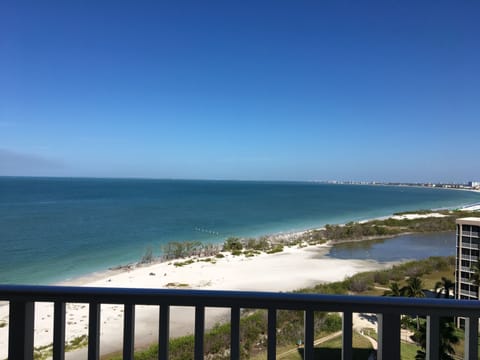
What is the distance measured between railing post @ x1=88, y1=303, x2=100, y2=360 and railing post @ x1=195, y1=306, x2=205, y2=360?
0.36 metres

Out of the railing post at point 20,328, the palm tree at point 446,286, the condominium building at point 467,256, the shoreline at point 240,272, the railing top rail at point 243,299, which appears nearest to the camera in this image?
the railing top rail at point 243,299

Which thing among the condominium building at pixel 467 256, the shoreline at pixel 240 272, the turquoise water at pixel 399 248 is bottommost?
the turquoise water at pixel 399 248

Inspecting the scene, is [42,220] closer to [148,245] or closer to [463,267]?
[148,245]

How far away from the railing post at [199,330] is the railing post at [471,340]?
88cm

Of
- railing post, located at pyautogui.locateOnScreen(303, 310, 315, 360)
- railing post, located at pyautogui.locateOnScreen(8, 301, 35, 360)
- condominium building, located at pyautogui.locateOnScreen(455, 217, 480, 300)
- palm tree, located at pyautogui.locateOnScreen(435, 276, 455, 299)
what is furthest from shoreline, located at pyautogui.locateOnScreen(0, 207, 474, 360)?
railing post, located at pyautogui.locateOnScreen(303, 310, 315, 360)

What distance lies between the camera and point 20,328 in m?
1.11

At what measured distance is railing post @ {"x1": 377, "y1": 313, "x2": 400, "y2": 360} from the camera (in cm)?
102

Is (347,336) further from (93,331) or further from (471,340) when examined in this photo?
(93,331)

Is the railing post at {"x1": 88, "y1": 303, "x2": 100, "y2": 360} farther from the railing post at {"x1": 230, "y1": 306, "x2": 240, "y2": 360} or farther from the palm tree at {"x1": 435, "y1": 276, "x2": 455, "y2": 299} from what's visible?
the palm tree at {"x1": 435, "y1": 276, "x2": 455, "y2": 299}

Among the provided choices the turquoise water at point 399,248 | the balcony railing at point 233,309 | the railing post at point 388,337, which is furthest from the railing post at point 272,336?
the turquoise water at point 399,248

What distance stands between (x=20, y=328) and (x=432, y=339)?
4.83 feet

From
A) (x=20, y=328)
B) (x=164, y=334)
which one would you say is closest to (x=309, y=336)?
(x=164, y=334)

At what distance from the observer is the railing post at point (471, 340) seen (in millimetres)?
986

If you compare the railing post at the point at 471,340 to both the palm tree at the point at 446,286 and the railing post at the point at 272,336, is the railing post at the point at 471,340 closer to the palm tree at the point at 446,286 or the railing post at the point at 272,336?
the railing post at the point at 272,336
